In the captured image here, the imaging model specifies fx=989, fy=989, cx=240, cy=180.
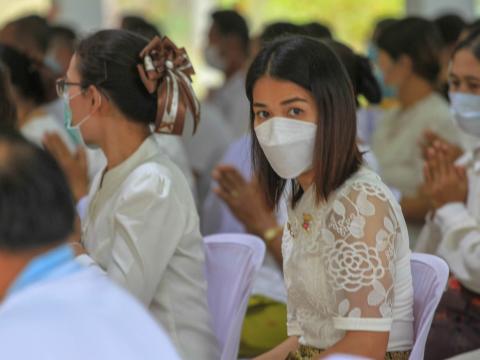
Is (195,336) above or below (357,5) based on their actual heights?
above

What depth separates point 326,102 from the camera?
199 centimetres

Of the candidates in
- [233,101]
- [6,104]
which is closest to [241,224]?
[6,104]

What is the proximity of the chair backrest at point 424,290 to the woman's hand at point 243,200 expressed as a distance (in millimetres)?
930

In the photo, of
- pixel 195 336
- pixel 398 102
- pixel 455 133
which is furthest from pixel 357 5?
pixel 195 336

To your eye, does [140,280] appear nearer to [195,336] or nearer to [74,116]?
[195,336]

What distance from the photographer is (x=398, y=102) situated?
423 centimetres

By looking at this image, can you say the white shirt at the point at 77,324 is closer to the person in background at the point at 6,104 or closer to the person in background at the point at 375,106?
the person in background at the point at 6,104

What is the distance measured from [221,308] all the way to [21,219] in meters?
1.28

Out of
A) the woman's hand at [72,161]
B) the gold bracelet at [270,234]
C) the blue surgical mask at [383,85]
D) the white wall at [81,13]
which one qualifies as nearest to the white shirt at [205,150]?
the blue surgical mask at [383,85]

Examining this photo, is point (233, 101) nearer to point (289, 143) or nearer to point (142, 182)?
point (142, 182)

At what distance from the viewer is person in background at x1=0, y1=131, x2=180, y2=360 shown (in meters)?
1.21

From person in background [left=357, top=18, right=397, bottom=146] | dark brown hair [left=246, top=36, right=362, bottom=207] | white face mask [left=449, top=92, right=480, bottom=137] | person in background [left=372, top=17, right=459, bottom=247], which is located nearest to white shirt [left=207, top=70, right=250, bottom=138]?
person in background [left=357, top=18, right=397, bottom=146]

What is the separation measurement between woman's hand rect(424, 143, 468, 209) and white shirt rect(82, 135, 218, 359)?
73cm

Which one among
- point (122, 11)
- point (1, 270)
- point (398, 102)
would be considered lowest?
point (122, 11)
